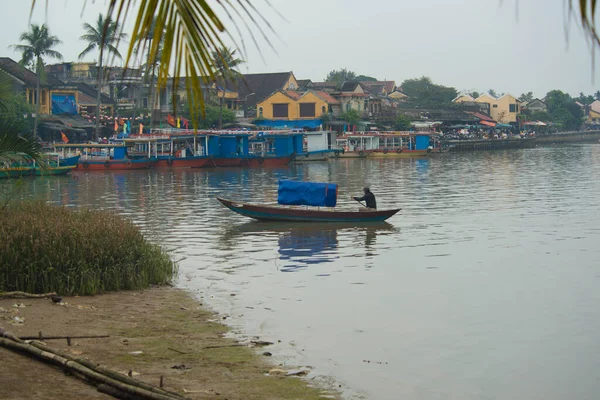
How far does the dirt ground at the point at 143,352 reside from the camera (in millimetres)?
7008

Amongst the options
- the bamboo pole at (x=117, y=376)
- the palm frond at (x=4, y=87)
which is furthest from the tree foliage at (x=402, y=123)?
the bamboo pole at (x=117, y=376)

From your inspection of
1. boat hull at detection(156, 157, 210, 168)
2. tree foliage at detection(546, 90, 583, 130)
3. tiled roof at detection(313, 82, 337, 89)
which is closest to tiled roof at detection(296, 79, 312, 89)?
tiled roof at detection(313, 82, 337, 89)

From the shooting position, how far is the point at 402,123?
8856 cm

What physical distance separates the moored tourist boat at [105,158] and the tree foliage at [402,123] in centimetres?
3941

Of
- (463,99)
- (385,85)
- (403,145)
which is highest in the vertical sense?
(385,85)

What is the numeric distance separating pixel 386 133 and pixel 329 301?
64.3 metres

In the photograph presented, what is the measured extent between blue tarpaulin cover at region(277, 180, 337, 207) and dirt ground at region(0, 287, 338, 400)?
38.6ft

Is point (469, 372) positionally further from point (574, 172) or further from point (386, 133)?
point (386, 133)

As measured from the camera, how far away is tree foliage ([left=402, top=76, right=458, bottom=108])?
108m

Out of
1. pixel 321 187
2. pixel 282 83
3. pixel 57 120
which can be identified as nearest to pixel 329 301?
pixel 321 187

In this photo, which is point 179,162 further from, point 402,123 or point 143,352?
point 143,352

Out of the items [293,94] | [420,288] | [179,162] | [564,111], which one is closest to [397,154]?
[293,94]

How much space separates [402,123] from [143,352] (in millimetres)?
81110

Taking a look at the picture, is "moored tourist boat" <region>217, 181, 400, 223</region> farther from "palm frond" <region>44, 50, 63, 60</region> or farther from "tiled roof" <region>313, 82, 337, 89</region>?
"tiled roof" <region>313, 82, 337, 89</region>
